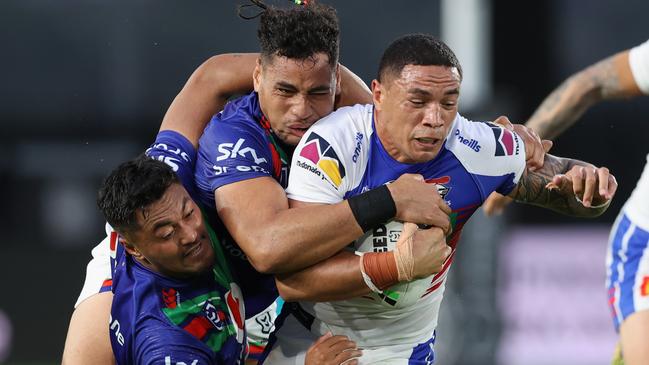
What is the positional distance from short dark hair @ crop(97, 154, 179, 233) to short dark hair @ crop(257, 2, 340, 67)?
2.27ft

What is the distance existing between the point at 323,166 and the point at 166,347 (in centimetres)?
96

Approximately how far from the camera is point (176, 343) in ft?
15.5

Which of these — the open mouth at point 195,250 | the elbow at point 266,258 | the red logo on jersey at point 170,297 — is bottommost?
the red logo on jersey at point 170,297

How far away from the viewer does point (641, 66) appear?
19.2 feet

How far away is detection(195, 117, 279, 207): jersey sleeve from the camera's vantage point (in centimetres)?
478

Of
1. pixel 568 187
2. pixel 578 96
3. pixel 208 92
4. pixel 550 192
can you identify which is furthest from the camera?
pixel 578 96

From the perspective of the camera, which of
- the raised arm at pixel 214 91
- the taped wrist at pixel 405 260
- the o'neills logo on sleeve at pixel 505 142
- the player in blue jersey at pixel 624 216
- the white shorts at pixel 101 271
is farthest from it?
the white shorts at pixel 101 271

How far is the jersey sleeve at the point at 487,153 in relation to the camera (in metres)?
4.80

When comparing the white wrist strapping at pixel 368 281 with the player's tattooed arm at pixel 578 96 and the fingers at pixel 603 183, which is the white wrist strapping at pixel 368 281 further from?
the player's tattooed arm at pixel 578 96

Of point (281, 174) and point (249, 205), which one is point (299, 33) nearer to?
point (281, 174)

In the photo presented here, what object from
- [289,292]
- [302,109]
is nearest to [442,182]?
[302,109]

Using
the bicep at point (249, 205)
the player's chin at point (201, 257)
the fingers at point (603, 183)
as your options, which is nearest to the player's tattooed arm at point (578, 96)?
the fingers at point (603, 183)

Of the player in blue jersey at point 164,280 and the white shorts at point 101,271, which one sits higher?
the player in blue jersey at point 164,280

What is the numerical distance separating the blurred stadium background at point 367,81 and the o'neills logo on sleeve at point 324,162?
5.05 metres
